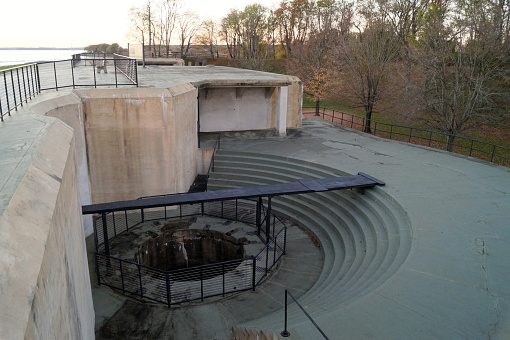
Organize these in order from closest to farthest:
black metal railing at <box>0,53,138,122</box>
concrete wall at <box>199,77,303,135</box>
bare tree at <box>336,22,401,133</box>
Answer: black metal railing at <box>0,53,138,122</box> → concrete wall at <box>199,77,303,135</box> → bare tree at <box>336,22,401,133</box>

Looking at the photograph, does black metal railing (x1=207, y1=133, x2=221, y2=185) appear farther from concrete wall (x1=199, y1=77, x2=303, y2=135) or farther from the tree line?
the tree line

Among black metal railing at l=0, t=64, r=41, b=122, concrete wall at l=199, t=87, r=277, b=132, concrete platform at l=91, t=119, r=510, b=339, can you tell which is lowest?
concrete platform at l=91, t=119, r=510, b=339

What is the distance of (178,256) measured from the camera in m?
13.1

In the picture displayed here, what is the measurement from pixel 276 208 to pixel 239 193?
3913 millimetres

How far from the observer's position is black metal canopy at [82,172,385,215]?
10219 mm

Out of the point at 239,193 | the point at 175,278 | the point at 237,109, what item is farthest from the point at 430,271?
the point at 237,109

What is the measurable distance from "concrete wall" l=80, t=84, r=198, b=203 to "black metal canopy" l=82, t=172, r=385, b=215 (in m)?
2.89

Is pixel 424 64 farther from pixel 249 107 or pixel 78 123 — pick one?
pixel 78 123

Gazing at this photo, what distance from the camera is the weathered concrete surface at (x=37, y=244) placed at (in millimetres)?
2578

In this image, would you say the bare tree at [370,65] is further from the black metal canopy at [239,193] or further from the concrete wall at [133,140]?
the concrete wall at [133,140]

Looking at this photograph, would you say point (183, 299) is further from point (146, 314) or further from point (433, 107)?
point (433, 107)

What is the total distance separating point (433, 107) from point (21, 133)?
18645mm

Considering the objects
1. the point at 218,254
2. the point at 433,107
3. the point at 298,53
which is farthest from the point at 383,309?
the point at 298,53

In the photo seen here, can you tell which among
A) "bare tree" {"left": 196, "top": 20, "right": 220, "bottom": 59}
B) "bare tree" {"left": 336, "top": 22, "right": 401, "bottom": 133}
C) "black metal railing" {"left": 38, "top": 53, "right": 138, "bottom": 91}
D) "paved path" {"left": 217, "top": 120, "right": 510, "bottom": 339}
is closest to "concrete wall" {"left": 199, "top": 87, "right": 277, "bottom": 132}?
"black metal railing" {"left": 38, "top": 53, "right": 138, "bottom": 91}
